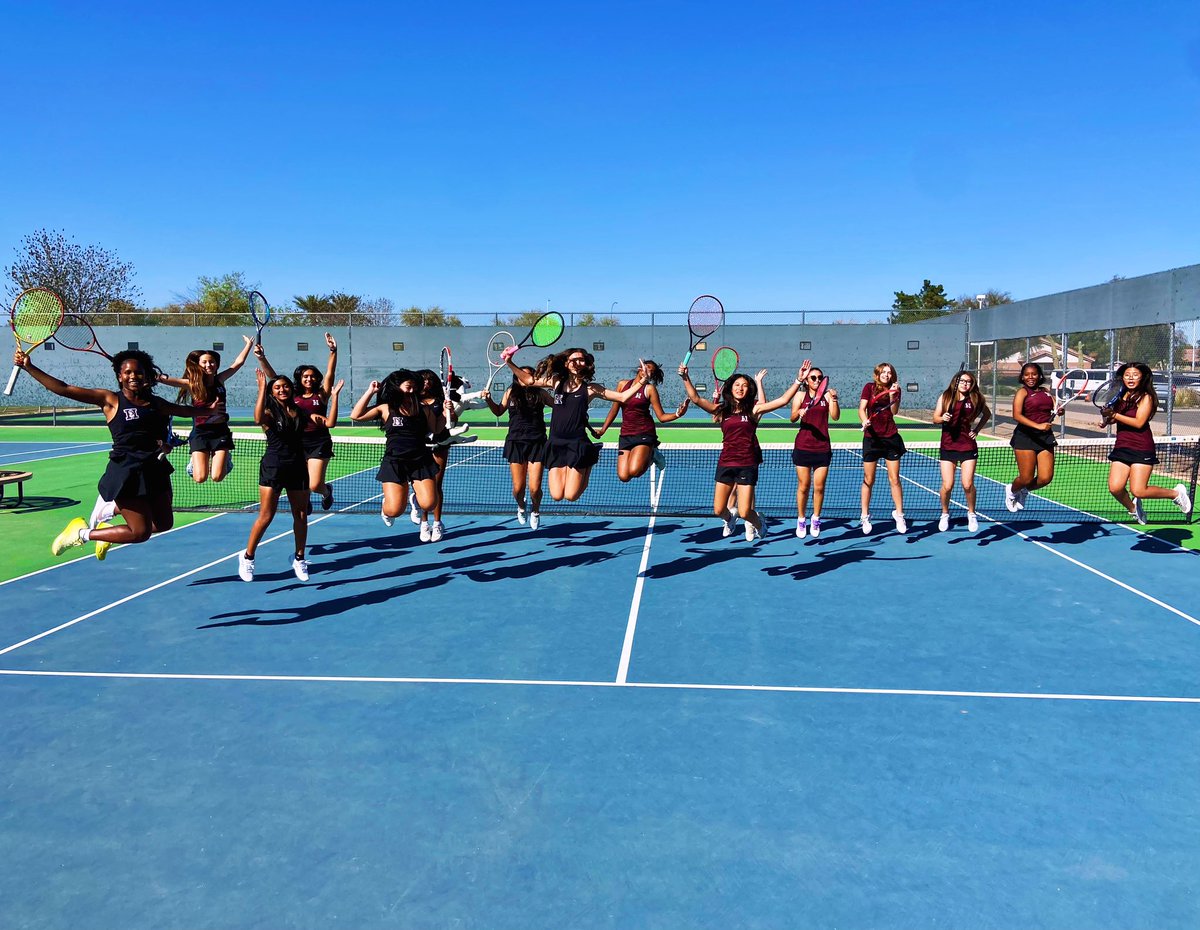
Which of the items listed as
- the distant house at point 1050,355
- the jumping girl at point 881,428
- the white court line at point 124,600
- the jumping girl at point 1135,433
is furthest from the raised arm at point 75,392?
the distant house at point 1050,355

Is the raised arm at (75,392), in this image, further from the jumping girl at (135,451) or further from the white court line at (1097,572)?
the white court line at (1097,572)

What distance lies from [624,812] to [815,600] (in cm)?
440

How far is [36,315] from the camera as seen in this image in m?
8.70

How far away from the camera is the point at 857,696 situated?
6.09m

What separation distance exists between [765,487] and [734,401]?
24.3ft

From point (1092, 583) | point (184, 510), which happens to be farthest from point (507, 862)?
point (184, 510)

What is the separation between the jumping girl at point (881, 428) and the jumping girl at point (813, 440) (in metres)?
0.43

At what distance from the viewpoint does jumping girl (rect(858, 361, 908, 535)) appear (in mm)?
10398

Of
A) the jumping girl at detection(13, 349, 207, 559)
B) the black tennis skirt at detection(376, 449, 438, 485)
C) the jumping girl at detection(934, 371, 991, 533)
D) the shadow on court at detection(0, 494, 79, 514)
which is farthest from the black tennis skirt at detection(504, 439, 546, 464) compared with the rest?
the shadow on court at detection(0, 494, 79, 514)

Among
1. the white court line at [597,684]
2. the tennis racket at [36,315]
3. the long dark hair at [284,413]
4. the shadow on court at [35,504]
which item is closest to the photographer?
the white court line at [597,684]

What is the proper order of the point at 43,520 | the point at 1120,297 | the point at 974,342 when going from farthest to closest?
1. the point at 974,342
2. the point at 1120,297
3. the point at 43,520

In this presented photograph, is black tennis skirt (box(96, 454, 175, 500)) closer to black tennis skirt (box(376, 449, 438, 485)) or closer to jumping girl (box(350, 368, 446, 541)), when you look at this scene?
jumping girl (box(350, 368, 446, 541))

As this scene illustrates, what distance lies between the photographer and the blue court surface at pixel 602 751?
3924 millimetres

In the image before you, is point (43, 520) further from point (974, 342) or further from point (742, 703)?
point (974, 342)
